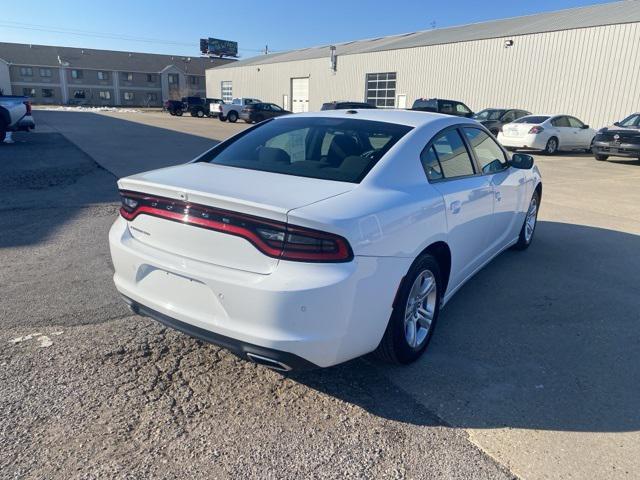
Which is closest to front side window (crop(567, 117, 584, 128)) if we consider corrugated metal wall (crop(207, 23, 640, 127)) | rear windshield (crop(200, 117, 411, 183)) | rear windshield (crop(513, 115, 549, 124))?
rear windshield (crop(513, 115, 549, 124))

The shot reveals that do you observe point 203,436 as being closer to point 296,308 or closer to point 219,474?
point 219,474

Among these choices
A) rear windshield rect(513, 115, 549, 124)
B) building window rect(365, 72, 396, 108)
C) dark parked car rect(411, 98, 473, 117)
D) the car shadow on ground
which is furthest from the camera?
building window rect(365, 72, 396, 108)

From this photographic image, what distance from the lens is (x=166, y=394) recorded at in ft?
9.48

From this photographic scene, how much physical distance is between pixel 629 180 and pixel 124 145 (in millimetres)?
14888

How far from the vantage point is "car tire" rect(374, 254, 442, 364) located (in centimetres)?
296

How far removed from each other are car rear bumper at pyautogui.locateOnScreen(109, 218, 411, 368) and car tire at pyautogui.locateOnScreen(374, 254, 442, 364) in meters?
0.15

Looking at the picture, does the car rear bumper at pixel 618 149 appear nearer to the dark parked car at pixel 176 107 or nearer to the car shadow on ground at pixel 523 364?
the car shadow on ground at pixel 523 364

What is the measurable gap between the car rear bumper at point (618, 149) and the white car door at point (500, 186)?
12.6 meters

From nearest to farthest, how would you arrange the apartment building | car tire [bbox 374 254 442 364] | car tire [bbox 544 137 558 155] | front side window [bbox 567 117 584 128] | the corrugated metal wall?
car tire [bbox 374 254 442 364], car tire [bbox 544 137 558 155], front side window [bbox 567 117 584 128], the corrugated metal wall, the apartment building

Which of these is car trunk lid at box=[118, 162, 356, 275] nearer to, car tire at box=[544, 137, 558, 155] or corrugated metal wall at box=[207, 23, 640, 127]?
car tire at box=[544, 137, 558, 155]

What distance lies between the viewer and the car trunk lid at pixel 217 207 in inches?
99.7

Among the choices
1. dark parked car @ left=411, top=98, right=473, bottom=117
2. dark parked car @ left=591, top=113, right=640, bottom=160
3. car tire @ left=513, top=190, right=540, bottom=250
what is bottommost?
car tire @ left=513, top=190, right=540, bottom=250

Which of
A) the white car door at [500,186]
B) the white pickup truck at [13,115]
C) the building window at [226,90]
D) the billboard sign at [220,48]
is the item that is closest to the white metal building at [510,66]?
the building window at [226,90]

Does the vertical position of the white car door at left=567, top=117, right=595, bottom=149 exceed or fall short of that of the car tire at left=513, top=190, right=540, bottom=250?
it exceeds it
